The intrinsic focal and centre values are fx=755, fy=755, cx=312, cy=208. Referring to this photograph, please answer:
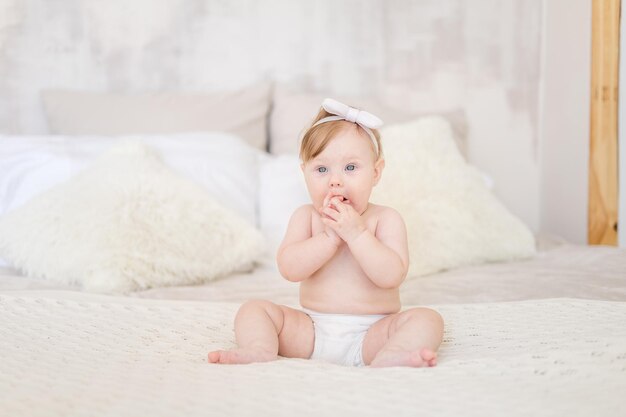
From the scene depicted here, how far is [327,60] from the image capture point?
2688 mm

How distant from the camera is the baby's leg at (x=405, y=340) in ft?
3.21

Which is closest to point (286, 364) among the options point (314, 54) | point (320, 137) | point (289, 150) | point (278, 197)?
point (320, 137)

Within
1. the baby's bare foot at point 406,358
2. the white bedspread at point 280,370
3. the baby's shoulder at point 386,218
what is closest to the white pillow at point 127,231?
the white bedspread at point 280,370

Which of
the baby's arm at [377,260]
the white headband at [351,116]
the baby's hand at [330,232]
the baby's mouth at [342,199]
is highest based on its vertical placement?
the white headband at [351,116]

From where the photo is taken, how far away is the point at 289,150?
2385mm

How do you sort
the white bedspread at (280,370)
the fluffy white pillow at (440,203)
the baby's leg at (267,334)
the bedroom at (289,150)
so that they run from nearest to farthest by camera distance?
1. the white bedspread at (280,370)
2. the bedroom at (289,150)
3. the baby's leg at (267,334)
4. the fluffy white pillow at (440,203)

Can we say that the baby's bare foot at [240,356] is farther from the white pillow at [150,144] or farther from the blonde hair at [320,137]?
the white pillow at [150,144]

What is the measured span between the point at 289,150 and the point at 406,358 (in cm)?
147

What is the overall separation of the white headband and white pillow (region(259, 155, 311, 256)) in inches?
30.9

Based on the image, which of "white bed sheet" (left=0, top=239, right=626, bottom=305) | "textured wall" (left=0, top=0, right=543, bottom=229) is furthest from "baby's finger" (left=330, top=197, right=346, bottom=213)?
"textured wall" (left=0, top=0, right=543, bottom=229)

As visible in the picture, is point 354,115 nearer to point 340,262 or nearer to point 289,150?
point 340,262

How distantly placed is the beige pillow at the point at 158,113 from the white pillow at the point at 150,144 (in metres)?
0.18

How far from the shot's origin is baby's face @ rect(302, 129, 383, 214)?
1.18 metres

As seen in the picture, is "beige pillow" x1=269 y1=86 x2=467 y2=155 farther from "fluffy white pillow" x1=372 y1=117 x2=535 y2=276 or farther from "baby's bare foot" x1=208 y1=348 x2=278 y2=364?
"baby's bare foot" x1=208 y1=348 x2=278 y2=364
